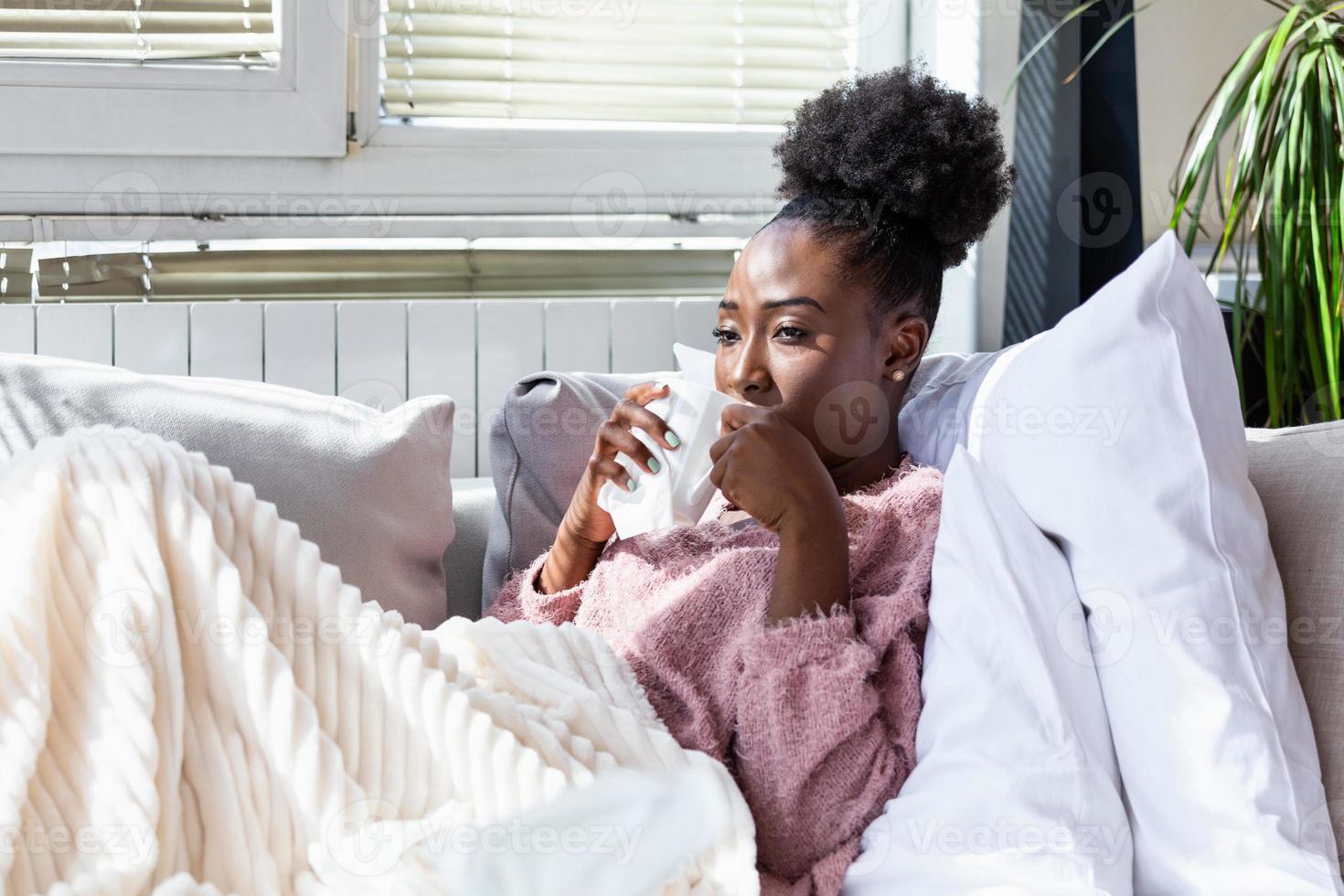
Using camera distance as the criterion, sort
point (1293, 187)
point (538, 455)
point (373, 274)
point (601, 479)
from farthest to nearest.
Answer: point (373, 274)
point (1293, 187)
point (538, 455)
point (601, 479)

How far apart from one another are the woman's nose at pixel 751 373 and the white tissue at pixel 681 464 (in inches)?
5.0

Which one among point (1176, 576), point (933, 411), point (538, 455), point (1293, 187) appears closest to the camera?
point (1176, 576)

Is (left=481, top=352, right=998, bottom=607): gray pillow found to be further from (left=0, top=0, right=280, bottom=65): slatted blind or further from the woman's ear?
(left=0, top=0, right=280, bottom=65): slatted blind

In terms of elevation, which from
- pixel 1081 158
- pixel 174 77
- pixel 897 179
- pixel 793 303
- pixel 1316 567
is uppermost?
pixel 174 77

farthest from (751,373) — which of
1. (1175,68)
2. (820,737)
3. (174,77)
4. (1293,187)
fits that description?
(1175,68)

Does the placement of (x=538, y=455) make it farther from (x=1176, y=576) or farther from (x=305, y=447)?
(x=1176, y=576)

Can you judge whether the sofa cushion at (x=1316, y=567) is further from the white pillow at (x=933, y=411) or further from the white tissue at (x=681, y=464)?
the white tissue at (x=681, y=464)

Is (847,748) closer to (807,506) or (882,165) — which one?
(807,506)

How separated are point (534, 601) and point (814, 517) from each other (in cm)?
36

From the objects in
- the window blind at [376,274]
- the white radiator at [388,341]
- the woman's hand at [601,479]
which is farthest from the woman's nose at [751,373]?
the window blind at [376,274]

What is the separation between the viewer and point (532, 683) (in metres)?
0.91

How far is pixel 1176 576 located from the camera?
2.97 ft

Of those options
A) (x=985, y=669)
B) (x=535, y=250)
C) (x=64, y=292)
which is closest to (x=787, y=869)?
(x=985, y=669)

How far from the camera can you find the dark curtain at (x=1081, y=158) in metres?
1.93
